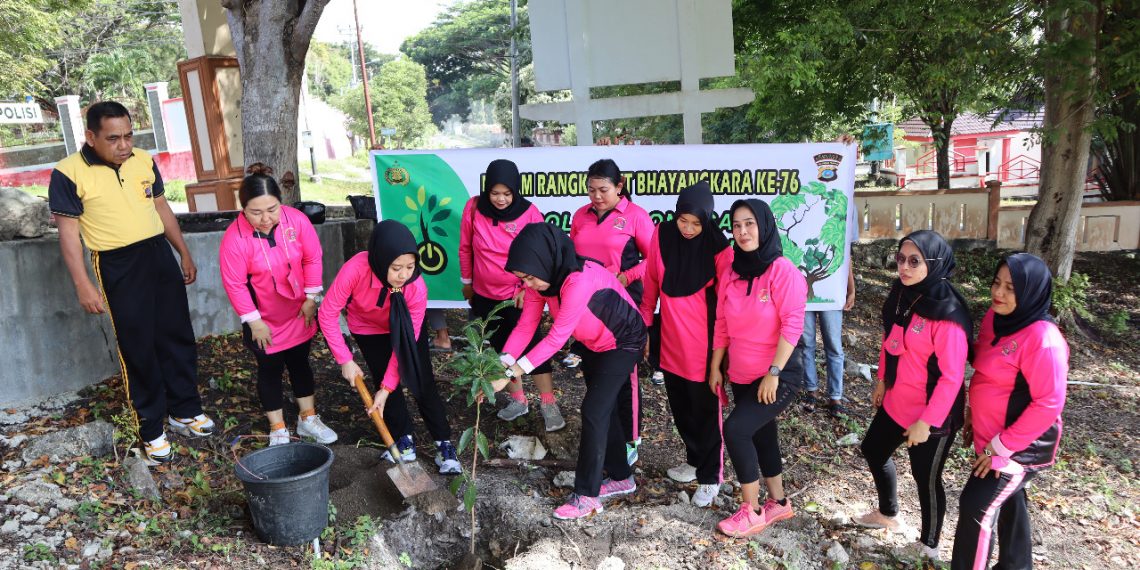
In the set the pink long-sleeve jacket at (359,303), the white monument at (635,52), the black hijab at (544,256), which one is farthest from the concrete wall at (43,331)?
the white monument at (635,52)

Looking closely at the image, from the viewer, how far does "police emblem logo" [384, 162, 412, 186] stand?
218 inches

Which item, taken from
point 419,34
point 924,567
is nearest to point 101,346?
point 924,567

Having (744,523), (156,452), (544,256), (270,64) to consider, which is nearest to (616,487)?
(744,523)

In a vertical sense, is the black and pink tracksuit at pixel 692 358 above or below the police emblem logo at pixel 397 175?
below

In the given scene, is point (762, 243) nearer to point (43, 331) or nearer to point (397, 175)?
point (397, 175)

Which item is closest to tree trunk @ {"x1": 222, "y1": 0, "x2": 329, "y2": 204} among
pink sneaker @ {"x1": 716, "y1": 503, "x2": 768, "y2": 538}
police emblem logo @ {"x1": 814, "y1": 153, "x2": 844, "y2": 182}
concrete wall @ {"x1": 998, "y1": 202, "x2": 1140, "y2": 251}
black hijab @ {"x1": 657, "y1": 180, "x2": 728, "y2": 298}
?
black hijab @ {"x1": 657, "y1": 180, "x2": 728, "y2": 298}

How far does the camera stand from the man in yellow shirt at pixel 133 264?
364cm

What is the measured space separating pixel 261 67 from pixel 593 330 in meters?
4.16

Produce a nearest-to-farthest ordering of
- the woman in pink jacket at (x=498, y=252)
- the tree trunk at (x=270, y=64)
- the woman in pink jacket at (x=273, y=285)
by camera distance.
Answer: the woman in pink jacket at (x=273, y=285)
the woman in pink jacket at (x=498, y=252)
the tree trunk at (x=270, y=64)

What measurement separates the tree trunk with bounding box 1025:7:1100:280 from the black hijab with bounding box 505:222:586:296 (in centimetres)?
547

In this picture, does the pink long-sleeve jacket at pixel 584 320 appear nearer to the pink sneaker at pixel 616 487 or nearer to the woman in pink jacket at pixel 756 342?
the woman in pink jacket at pixel 756 342

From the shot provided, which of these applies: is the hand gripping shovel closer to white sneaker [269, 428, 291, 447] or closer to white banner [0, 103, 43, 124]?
white sneaker [269, 428, 291, 447]

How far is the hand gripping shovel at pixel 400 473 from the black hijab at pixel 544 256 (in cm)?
102

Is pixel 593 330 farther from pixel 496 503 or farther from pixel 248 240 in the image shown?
pixel 248 240
